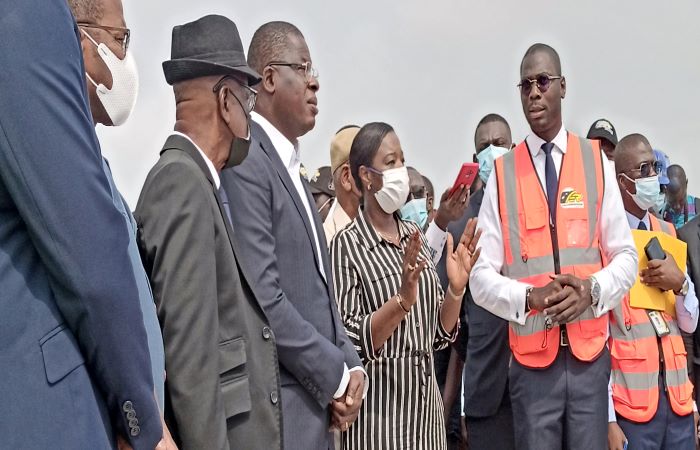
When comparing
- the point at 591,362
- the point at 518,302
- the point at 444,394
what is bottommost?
the point at 444,394

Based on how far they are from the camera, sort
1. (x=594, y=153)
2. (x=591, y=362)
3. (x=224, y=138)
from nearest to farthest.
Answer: (x=224, y=138), (x=591, y=362), (x=594, y=153)

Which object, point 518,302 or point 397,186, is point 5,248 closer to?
point 397,186

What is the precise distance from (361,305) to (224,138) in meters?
1.61

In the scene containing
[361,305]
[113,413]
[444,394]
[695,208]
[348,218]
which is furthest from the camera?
[695,208]

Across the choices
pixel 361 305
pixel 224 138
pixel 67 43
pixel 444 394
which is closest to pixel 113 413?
pixel 67 43

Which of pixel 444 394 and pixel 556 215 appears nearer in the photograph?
pixel 556 215

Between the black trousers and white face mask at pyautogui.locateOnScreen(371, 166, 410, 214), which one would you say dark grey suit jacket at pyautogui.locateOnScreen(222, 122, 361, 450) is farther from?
the black trousers

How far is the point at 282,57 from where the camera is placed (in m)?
4.38

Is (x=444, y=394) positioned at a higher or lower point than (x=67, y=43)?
lower

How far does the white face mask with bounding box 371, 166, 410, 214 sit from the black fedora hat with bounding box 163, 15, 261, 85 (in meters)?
1.56

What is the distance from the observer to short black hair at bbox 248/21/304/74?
4402 mm

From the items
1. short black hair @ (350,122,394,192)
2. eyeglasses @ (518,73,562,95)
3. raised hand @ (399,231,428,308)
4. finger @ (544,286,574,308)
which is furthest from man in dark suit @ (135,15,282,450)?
eyeglasses @ (518,73,562,95)

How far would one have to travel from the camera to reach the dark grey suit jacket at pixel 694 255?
652 cm

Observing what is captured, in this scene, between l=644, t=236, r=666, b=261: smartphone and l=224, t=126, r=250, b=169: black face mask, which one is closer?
l=224, t=126, r=250, b=169: black face mask
